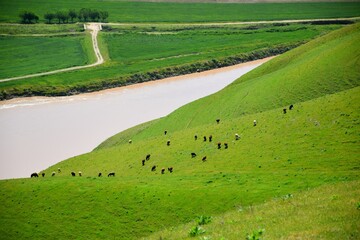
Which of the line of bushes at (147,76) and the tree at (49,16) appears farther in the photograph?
the tree at (49,16)

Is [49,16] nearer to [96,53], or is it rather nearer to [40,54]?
[40,54]

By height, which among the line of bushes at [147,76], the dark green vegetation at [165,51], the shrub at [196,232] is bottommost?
the shrub at [196,232]

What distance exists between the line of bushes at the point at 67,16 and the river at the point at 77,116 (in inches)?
2578

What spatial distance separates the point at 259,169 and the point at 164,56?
3563 inches

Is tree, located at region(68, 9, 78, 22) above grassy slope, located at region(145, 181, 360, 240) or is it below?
above

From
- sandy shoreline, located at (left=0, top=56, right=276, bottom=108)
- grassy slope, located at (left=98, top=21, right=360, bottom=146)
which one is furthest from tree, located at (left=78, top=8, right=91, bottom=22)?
grassy slope, located at (left=98, top=21, right=360, bottom=146)

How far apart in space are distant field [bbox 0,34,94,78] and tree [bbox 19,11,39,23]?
19285 millimetres

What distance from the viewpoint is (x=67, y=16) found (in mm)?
162875

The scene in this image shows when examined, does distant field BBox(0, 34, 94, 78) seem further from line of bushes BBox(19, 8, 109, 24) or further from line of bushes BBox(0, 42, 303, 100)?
line of bushes BBox(19, 8, 109, 24)

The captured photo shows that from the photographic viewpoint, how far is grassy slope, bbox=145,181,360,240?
17531 mm

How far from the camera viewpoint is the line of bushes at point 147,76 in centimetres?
9719

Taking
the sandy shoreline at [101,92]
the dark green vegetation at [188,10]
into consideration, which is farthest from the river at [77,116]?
the dark green vegetation at [188,10]

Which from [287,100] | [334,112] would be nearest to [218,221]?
[334,112]

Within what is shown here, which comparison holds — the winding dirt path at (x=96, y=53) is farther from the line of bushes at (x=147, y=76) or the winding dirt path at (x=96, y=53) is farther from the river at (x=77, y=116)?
the river at (x=77, y=116)
